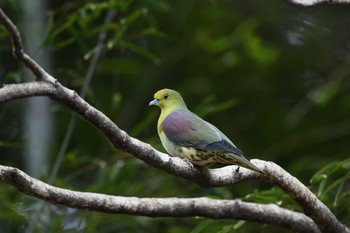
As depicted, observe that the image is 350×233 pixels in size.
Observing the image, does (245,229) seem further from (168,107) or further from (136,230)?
(168,107)

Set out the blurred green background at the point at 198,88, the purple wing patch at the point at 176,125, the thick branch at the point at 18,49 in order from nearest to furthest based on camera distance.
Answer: the thick branch at the point at 18,49 < the purple wing patch at the point at 176,125 < the blurred green background at the point at 198,88

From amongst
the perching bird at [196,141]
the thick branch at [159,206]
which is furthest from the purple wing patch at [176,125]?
the thick branch at [159,206]

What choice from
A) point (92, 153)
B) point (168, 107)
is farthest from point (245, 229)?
point (168, 107)

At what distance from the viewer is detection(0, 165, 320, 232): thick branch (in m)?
2.47

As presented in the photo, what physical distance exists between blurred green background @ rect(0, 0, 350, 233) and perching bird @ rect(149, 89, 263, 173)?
45.1 inches

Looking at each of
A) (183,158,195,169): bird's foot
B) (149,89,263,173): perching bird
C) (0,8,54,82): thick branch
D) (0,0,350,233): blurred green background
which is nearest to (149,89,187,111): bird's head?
(149,89,263,173): perching bird

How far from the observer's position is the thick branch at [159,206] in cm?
247

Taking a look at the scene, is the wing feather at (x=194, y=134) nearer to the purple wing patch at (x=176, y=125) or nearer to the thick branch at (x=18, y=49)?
the purple wing patch at (x=176, y=125)

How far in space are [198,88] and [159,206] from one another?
9.37 ft

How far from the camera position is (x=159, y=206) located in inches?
116

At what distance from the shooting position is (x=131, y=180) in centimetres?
470

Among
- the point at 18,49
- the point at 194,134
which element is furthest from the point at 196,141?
the point at 18,49

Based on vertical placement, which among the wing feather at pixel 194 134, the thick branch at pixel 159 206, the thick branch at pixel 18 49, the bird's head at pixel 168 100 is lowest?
the thick branch at pixel 159 206

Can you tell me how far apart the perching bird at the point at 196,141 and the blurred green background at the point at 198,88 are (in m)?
1.15
